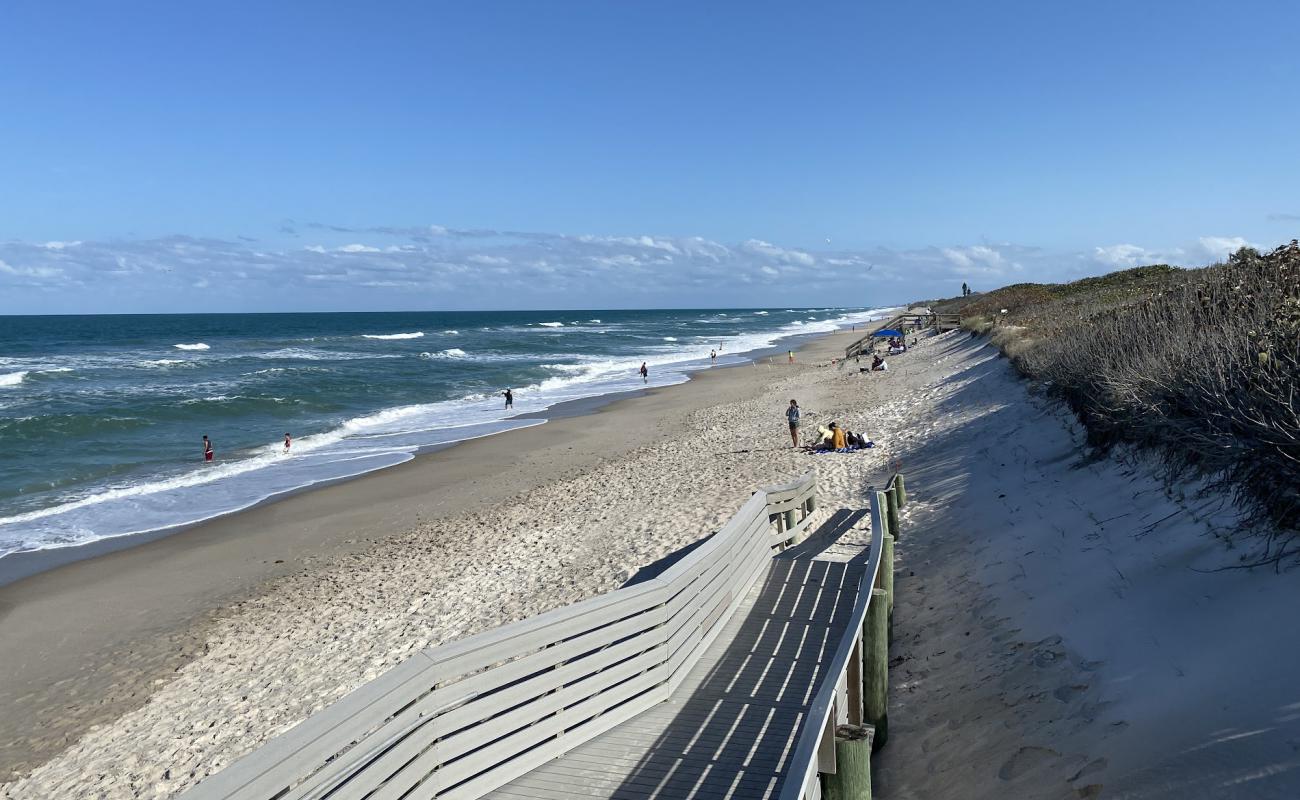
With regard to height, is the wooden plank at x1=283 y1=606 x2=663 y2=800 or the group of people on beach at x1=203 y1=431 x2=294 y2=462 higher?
the wooden plank at x1=283 y1=606 x2=663 y2=800

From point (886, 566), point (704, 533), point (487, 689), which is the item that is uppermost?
point (487, 689)

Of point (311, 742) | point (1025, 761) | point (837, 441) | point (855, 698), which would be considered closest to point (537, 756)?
point (311, 742)

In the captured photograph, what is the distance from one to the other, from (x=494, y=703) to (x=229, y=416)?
30.5m

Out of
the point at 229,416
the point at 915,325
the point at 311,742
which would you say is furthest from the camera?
the point at 915,325

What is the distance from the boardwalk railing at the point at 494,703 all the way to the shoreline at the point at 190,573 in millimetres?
6126

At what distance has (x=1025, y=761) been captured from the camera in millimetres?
5184

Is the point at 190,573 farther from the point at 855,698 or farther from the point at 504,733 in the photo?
the point at 855,698

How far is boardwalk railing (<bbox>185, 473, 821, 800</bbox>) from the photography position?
3.31 m

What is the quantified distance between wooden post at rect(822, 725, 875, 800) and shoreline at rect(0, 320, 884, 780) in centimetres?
783

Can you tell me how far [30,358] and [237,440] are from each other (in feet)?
156

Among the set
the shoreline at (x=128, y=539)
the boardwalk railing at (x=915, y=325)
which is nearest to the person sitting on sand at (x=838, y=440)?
the shoreline at (x=128, y=539)

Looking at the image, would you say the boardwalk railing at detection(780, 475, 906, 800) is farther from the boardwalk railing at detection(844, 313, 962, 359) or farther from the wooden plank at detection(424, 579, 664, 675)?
the boardwalk railing at detection(844, 313, 962, 359)

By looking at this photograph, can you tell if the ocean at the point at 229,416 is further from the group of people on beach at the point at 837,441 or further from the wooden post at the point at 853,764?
the wooden post at the point at 853,764

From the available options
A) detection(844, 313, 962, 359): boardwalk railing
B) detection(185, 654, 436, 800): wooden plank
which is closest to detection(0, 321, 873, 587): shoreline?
detection(185, 654, 436, 800): wooden plank
